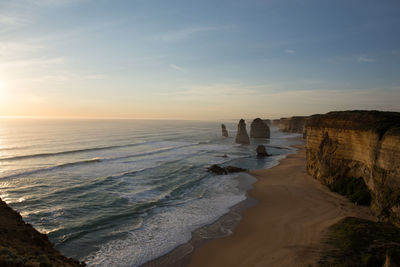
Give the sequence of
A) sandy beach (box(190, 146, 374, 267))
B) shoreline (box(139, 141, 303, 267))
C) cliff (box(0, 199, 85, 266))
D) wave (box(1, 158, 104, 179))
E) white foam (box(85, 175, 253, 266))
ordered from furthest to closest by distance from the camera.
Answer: wave (box(1, 158, 104, 179)), white foam (box(85, 175, 253, 266)), shoreline (box(139, 141, 303, 267)), sandy beach (box(190, 146, 374, 267)), cliff (box(0, 199, 85, 266))


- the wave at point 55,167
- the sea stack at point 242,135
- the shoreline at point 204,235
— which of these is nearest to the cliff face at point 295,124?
the sea stack at point 242,135

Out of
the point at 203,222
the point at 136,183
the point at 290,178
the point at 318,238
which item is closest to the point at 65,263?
the point at 203,222

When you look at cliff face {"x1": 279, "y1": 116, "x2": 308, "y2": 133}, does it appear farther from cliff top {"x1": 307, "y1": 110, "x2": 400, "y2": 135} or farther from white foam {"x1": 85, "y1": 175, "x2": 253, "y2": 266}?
white foam {"x1": 85, "y1": 175, "x2": 253, "y2": 266}

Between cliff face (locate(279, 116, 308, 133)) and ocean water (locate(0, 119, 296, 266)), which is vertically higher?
cliff face (locate(279, 116, 308, 133))

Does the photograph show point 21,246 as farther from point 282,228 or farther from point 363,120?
point 363,120

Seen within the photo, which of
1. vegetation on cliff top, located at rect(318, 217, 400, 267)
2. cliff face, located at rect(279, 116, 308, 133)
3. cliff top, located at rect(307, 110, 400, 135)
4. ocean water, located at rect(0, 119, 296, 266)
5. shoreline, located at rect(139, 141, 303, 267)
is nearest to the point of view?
vegetation on cliff top, located at rect(318, 217, 400, 267)

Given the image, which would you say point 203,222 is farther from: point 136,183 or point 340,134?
point 340,134

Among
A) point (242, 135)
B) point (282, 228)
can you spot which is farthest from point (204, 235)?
point (242, 135)

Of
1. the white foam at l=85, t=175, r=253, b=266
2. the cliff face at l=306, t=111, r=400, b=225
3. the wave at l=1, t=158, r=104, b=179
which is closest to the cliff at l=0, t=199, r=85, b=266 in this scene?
the white foam at l=85, t=175, r=253, b=266
